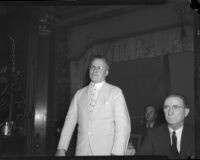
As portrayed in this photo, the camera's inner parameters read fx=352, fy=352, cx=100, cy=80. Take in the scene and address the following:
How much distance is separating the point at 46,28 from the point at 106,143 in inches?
110

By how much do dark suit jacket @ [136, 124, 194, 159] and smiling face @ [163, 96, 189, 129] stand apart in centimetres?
5

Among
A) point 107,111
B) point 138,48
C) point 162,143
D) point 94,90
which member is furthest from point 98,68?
point 138,48

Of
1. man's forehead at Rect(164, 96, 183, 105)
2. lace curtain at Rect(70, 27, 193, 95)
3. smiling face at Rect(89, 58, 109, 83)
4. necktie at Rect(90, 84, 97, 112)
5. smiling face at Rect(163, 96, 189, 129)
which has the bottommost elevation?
smiling face at Rect(163, 96, 189, 129)

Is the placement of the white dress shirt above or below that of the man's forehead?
above

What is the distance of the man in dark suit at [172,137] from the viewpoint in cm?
188

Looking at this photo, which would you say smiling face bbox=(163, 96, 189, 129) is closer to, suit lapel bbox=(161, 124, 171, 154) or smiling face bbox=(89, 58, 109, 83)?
suit lapel bbox=(161, 124, 171, 154)

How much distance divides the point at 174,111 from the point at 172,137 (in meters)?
0.16

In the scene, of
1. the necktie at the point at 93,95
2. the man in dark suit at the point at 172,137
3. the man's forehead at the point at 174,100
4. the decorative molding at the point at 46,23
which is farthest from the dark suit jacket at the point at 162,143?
the decorative molding at the point at 46,23

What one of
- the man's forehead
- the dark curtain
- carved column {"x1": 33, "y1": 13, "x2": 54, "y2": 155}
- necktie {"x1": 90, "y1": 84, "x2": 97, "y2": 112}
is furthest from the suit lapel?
carved column {"x1": 33, "y1": 13, "x2": 54, "y2": 155}

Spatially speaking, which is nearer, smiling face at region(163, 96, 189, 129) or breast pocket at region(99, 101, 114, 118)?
smiling face at region(163, 96, 189, 129)

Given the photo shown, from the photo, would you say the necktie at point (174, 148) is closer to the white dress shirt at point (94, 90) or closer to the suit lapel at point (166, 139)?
the suit lapel at point (166, 139)

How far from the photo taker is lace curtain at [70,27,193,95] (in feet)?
14.1

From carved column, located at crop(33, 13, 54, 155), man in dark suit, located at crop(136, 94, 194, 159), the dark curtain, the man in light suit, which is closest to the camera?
man in dark suit, located at crop(136, 94, 194, 159)

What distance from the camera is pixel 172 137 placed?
1.93m
